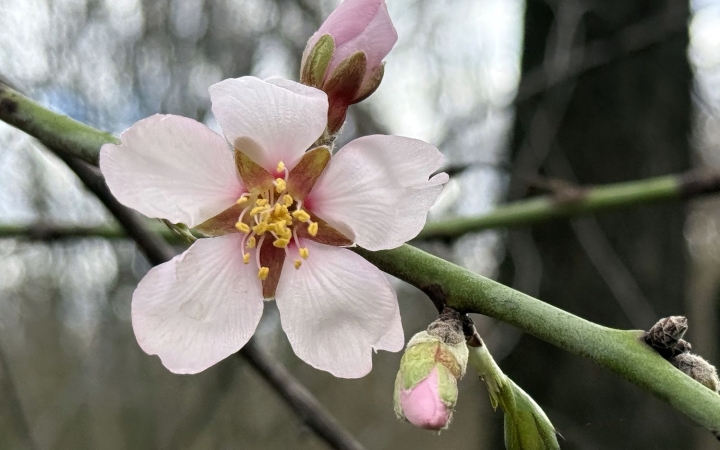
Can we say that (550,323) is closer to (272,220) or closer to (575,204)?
(272,220)

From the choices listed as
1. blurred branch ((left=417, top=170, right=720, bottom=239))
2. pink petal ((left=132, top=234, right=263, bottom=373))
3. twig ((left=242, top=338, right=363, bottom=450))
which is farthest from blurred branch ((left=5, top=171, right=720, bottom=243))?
pink petal ((left=132, top=234, right=263, bottom=373))

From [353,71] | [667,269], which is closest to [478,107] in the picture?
[667,269]

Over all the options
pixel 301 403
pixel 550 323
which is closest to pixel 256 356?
pixel 301 403

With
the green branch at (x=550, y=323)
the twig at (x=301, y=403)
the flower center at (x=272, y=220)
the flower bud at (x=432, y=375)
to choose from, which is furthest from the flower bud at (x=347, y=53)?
the twig at (x=301, y=403)

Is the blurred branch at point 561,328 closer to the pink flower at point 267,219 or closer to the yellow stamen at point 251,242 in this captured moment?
the pink flower at point 267,219

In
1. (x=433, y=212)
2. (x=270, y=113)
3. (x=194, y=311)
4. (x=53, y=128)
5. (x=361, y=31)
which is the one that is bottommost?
(x=433, y=212)

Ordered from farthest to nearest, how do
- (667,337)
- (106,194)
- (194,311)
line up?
(106,194)
(194,311)
(667,337)

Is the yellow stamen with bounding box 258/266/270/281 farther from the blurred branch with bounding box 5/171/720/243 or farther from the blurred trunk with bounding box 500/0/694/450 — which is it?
the blurred trunk with bounding box 500/0/694/450

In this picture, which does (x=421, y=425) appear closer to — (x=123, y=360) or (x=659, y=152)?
(x=659, y=152)
